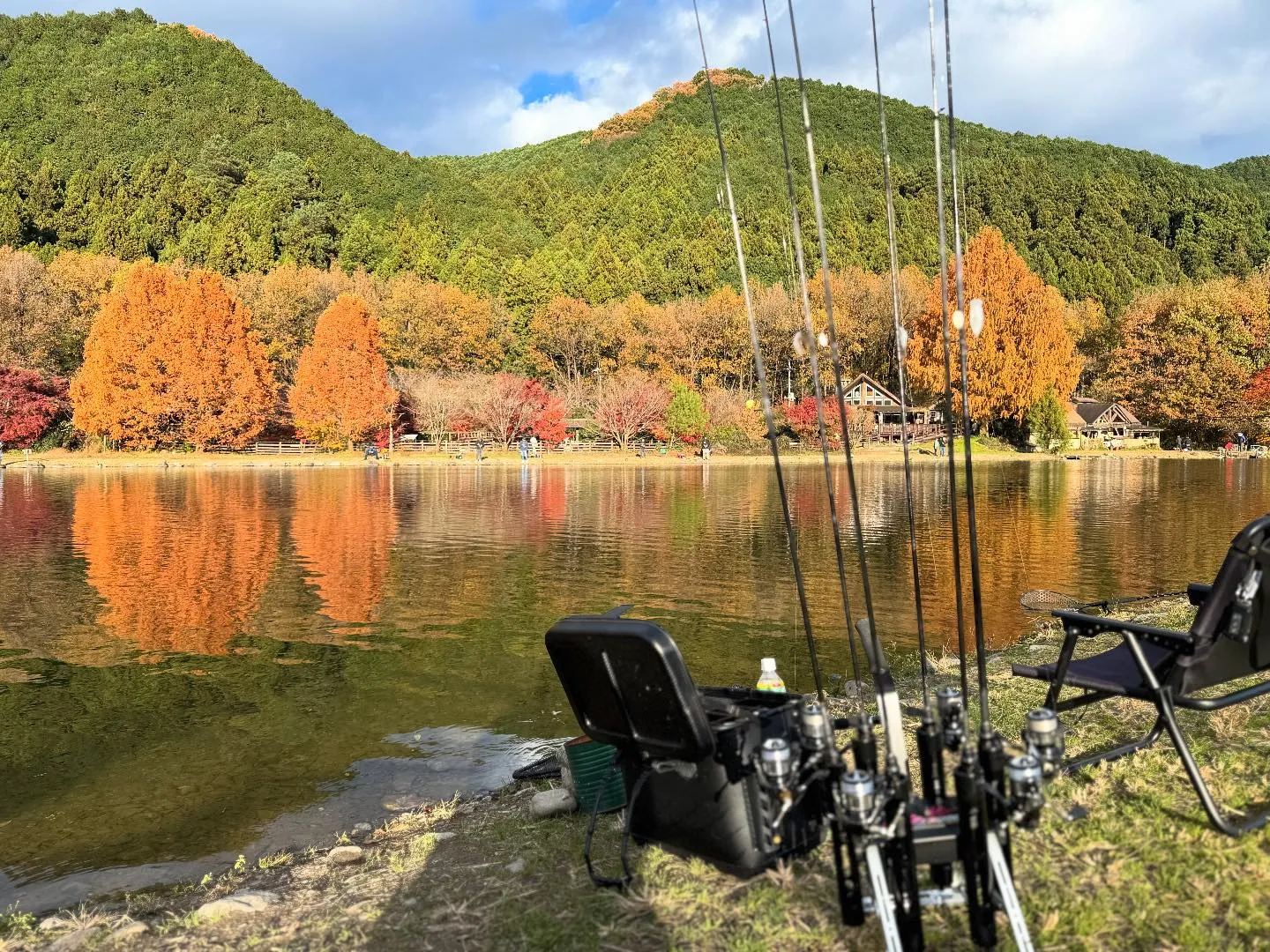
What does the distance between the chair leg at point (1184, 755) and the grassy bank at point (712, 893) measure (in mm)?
59

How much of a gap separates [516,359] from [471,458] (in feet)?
87.3

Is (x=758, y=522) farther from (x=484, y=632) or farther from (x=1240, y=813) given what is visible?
(x=1240, y=813)

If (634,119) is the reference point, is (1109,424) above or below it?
below

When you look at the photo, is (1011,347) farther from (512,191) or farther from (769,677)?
(512,191)

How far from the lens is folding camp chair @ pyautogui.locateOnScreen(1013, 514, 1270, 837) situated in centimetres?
373

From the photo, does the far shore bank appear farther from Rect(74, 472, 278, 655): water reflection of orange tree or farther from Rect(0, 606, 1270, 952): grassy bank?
Rect(0, 606, 1270, 952): grassy bank

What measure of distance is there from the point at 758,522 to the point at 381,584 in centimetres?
1119

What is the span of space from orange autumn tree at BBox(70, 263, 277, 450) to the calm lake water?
3142cm

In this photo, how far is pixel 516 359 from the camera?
88312 mm

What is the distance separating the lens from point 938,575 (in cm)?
1609

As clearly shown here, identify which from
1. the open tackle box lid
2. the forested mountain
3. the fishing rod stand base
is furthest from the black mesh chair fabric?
the forested mountain

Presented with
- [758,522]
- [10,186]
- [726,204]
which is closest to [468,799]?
[726,204]

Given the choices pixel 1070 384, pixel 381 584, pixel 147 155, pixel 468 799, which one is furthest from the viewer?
pixel 147 155

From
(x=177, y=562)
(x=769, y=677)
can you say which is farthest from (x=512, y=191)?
(x=769, y=677)
